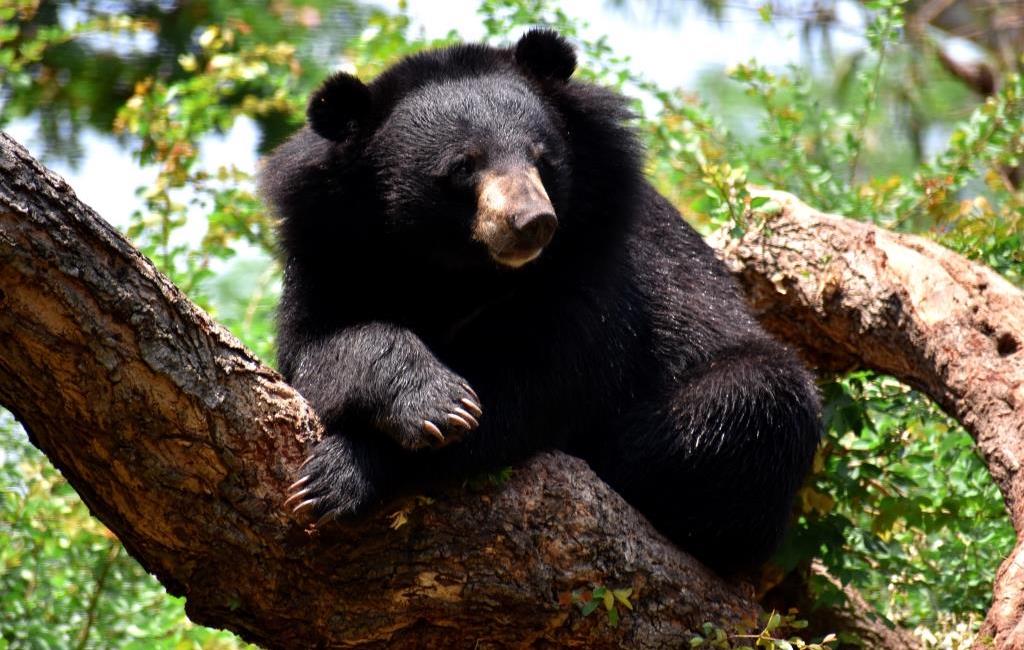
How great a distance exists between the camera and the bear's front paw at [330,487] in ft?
12.0

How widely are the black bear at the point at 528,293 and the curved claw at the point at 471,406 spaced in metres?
0.12

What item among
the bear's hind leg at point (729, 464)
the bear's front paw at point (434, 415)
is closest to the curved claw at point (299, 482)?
the bear's front paw at point (434, 415)

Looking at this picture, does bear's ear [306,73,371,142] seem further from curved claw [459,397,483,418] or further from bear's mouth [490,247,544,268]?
curved claw [459,397,483,418]

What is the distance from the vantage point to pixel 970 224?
219 inches

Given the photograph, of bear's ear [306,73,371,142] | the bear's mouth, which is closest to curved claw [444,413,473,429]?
the bear's mouth

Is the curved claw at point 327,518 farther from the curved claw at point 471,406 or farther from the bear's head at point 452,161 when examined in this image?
the bear's head at point 452,161

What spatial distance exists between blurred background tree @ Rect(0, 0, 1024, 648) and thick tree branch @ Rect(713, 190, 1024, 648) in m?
0.21

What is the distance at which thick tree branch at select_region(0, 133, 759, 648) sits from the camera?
10.8 feet

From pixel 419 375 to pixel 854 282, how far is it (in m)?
2.12

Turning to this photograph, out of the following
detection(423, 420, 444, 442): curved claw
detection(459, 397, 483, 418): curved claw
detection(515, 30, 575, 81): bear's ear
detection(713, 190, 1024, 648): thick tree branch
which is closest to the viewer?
detection(423, 420, 444, 442): curved claw

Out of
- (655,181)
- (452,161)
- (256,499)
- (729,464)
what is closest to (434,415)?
(256,499)

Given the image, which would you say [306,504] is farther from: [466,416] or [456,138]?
[456,138]

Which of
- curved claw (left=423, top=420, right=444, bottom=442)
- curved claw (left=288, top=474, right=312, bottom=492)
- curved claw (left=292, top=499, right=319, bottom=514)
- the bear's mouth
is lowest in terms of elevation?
curved claw (left=292, top=499, right=319, bottom=514)

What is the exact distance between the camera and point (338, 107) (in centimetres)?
466
